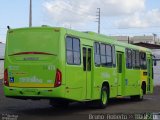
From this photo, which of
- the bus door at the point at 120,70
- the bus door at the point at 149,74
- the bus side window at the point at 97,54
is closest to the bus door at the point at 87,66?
the bus side window at the point at 97,54

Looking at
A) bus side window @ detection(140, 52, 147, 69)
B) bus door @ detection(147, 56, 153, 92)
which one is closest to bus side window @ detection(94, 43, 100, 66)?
bus side window @ detection(140, 52, 147, 69)

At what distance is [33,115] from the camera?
16.0 metres

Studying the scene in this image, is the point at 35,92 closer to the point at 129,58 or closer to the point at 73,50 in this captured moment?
the point at 73,50

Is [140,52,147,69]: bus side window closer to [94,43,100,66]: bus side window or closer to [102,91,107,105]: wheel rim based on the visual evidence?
[102,91,107,105]: wheel rim

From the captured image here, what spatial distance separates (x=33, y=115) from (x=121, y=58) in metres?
7.44

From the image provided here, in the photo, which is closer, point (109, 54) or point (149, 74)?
point (109, 54)

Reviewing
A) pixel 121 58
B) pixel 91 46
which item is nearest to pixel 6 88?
pixel 91 46

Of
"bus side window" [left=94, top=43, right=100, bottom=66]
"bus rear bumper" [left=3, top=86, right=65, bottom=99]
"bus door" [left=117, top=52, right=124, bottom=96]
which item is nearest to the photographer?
"bus rear bumper" [left=3, top=86, right=65, bottom=99]

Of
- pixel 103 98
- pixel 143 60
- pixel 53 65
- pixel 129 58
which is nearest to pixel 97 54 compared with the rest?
pixel 103 98

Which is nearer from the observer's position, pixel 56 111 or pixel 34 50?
pixel 34 50

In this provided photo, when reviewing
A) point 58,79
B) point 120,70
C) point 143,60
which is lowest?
point 58,79

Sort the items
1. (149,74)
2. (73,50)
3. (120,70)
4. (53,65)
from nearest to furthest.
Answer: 1. (53,65)
2. (73,50)
3. (120,70)
4. (149,74)

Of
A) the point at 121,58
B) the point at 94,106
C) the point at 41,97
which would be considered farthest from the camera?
the point at 121,58

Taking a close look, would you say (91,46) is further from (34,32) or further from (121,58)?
(121,58)
